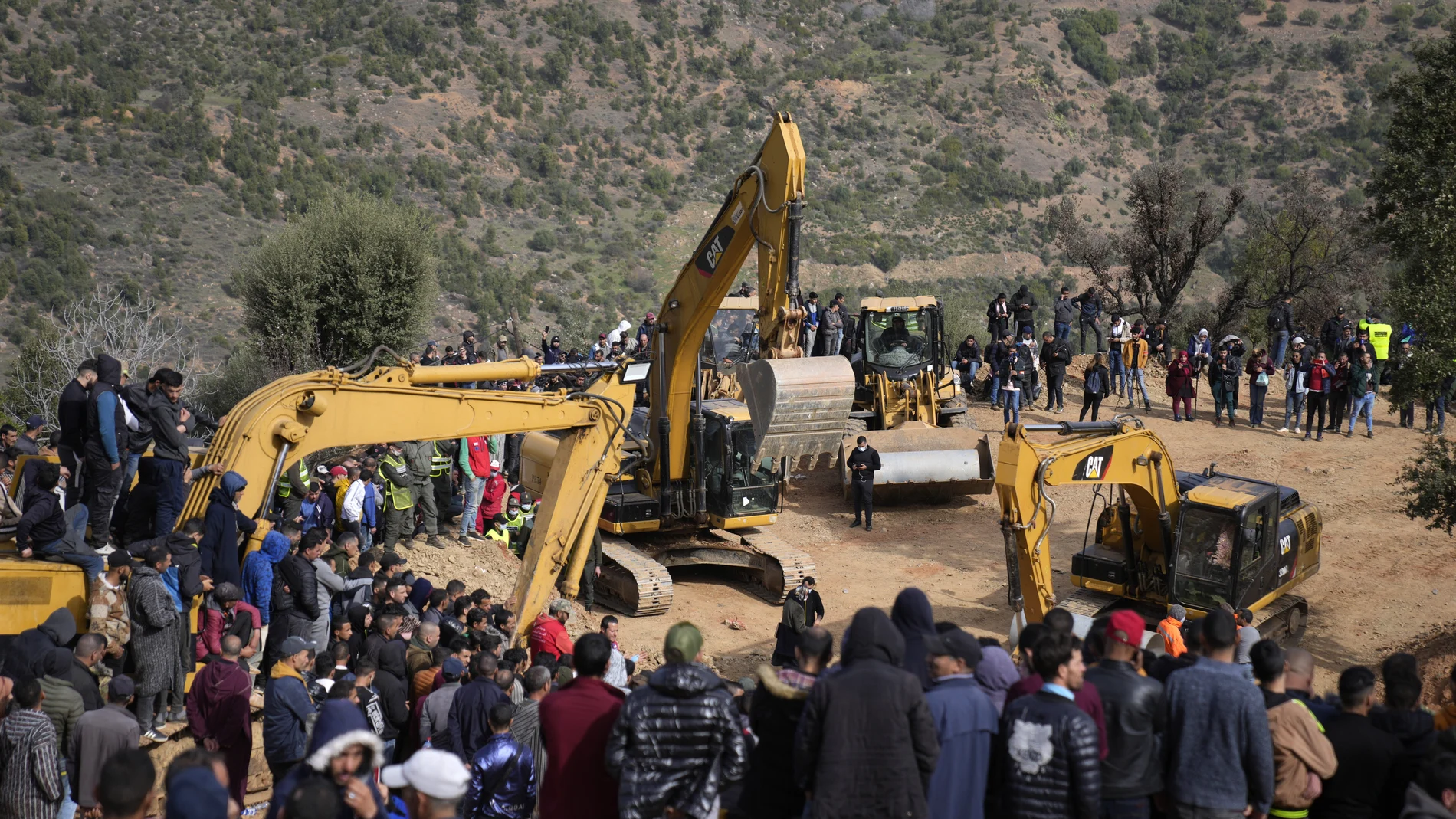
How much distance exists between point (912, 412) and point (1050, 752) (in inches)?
709

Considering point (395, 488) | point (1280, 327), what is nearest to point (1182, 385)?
point (1280, 327)

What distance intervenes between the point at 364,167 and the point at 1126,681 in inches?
1670

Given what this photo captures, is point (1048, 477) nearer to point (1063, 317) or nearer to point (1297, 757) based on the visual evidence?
point (1297, 757)

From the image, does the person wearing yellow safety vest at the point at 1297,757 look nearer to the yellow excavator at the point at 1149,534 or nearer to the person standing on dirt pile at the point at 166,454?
the yellow excavator at the point at 1149,534

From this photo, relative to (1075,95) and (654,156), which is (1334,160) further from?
(654,156)

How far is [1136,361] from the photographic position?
1121 inches

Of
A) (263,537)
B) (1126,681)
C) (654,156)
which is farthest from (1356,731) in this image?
(654,156)

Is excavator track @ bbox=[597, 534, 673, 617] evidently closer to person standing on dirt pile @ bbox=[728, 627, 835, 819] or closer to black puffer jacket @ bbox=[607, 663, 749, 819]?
person standing on dirt pile @ bbox=[728, 627, 835, 819]

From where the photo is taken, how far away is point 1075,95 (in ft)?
230

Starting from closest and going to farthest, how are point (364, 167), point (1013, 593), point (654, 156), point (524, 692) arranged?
point (524, 692) → point (1013, 593) → point (364, 167) → point (654, 156)

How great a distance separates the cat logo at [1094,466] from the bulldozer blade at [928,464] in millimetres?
7995

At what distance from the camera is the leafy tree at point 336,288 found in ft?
77.0

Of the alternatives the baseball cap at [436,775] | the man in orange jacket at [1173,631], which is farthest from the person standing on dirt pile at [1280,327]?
the baseball cap at [436,775]

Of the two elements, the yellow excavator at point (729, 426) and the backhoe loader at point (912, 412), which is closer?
the yellow excavator at point (729, 426)
